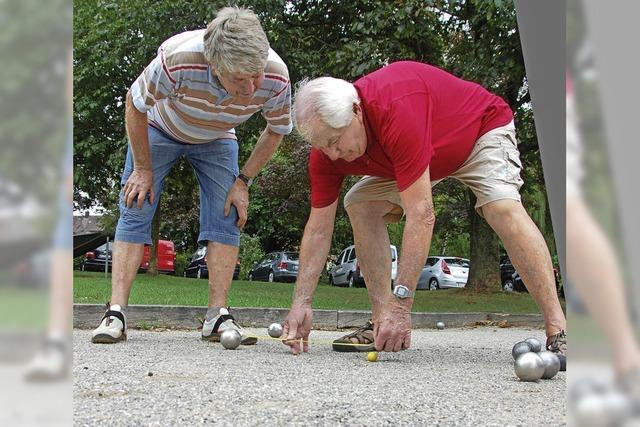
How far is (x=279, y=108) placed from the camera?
4.58 metres

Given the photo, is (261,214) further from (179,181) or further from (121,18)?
(121,18)

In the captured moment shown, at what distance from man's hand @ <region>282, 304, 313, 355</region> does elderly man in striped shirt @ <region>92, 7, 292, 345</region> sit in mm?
679

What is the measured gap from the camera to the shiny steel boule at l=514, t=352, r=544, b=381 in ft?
10.5

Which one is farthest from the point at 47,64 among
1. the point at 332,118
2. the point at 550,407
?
the point at 332,118

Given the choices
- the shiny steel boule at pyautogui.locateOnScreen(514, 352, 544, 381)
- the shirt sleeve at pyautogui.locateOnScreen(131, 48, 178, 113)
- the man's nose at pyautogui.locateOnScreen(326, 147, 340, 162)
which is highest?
the shirt sleeve at pyautogui.locateOnScreen(131, 48, 178, 113)

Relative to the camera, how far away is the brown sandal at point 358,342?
180 inches

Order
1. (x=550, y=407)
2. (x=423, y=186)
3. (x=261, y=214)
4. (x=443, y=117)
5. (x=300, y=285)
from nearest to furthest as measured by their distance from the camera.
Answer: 1. (x=550, y=407)
2. (x=423, y=186)
3. (x=443, y=117)
4. (x=300, y=285)
5. (x=261, y=214)

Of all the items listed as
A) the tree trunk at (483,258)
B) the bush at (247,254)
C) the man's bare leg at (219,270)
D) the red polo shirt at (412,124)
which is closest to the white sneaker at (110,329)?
the man's bare leg at (219,270)

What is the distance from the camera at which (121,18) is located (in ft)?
50.9

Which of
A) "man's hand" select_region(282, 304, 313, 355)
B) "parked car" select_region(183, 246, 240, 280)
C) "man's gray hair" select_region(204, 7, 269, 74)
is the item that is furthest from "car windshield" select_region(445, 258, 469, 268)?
"man's gray hair" select_region(204, 7, 269, 74)

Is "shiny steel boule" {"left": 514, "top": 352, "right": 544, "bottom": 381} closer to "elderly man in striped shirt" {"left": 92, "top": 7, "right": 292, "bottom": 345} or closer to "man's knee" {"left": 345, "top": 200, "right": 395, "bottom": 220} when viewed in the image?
"man's knee" {"left": 345, "top": 200, "right": 395, "bottom": 220}

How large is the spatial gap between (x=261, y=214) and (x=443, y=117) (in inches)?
1183

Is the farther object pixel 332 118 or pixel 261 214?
pixel 261 214

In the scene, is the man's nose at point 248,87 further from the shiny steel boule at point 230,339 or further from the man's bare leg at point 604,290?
the man's bare leg at point 604,290
